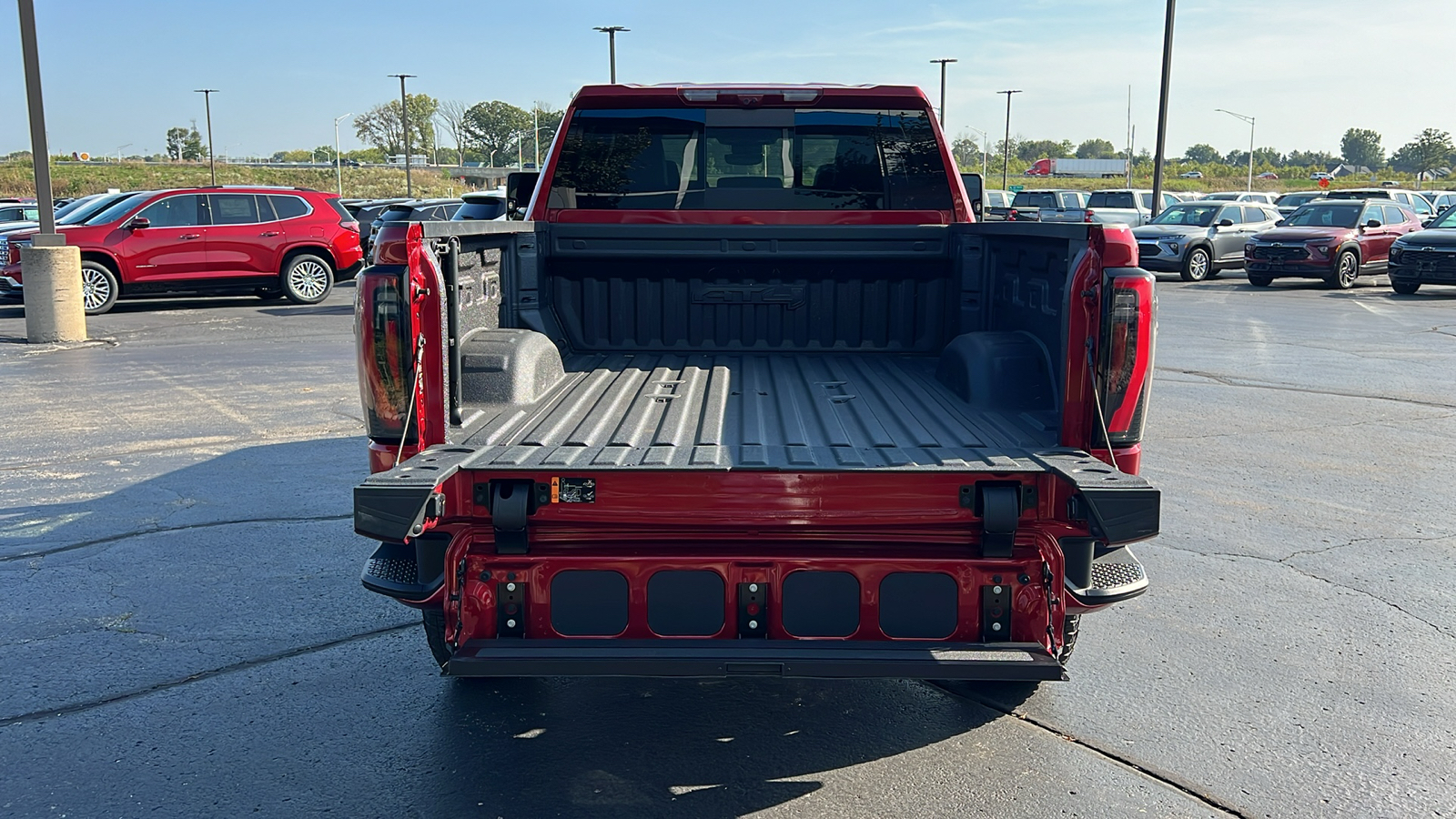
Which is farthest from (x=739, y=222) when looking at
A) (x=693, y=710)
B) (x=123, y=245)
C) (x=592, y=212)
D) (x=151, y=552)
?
(x=123, y=245)

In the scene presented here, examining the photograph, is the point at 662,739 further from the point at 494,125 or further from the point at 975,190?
the point at 494,125

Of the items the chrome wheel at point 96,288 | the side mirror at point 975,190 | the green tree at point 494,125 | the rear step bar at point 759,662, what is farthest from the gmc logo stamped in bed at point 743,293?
the green tree at point 494,125

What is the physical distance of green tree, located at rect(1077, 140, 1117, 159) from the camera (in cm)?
16062

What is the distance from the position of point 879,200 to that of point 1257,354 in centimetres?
883

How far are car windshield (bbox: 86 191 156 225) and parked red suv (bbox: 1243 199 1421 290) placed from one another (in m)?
19.5

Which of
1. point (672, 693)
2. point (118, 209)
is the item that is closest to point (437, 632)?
point (672, 693)

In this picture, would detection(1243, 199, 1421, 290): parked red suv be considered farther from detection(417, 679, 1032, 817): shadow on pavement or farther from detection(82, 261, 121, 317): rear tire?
detection(417, 679, 1032, 817): shadow on pavement

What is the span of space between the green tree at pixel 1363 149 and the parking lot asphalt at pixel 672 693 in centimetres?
15591

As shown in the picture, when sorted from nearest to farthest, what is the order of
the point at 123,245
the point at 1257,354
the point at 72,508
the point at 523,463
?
the point at 523,463 → the point at 72,508 → the point at 1257,354 → the point at 123,245

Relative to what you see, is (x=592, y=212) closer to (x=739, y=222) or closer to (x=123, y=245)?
(x=739, y=222)

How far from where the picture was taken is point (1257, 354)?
12.6m

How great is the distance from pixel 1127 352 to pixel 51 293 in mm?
13533

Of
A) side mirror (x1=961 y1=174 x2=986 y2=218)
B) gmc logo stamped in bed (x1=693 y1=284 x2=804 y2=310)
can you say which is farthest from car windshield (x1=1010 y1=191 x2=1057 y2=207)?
gmc logo stamped in bed (x1=693 y1=284 x2=804 y2=310)

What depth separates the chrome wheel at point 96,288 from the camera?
1631cm
